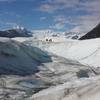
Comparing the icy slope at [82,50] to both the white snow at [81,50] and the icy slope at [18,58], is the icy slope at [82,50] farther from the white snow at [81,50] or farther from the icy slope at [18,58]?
the icy slope at [18,58]

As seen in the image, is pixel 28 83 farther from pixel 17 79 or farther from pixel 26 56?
pixel 26 56

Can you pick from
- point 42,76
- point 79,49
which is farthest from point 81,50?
point 42,76

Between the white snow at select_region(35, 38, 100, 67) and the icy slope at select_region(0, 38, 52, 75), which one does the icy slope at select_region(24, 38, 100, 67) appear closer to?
the white snow at select_region(35, 38, 100, 67)

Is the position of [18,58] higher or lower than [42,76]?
higher

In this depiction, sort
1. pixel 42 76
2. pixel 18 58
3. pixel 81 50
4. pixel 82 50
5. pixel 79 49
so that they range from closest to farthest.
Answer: pixel 42 76 → pixel 18 58 → pixel 82 50 → pixel 81 50 → pixel 79 49

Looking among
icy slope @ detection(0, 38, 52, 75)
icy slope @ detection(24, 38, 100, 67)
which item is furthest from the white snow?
icy slope @ detection(0, 38, 52, 75)

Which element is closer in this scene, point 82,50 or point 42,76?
point 42,76

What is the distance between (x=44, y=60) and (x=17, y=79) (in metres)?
5.24

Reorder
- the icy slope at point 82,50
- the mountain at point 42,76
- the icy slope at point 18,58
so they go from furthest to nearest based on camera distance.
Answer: the icy slope at point 82,50 → the icy slope at point 18,58 → the mountain at point 42,76

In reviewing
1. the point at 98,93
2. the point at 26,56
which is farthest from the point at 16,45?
the point at 98,93

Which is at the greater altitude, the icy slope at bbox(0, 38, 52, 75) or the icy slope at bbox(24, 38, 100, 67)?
the icy slope at bbox(24, 38, 100, 67)

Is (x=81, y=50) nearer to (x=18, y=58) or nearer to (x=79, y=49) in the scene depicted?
(x=79, y=49)

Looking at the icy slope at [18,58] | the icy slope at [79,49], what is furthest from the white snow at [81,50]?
the icy slope at [18,58]

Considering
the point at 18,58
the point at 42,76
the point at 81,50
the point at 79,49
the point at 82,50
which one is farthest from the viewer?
the point at 79,49
